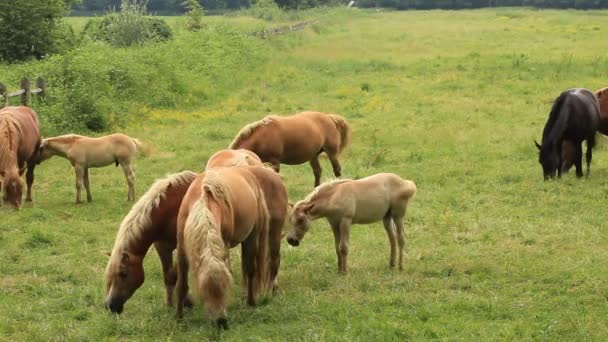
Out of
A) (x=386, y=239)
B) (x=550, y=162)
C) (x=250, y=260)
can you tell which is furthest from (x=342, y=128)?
(x=250, y=260)

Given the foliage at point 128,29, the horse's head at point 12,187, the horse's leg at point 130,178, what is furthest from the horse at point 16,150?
the foliage at point 128,29

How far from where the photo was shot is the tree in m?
23.2

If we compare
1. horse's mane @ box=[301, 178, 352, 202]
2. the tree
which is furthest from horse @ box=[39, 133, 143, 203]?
the tree

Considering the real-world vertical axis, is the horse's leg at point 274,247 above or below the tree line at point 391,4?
below

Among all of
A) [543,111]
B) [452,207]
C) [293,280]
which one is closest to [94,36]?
[543,111]

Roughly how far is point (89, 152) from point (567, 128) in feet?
26.7

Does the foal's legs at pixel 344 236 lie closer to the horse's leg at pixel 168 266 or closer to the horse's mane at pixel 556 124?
the horse's leg at pixel 168 266

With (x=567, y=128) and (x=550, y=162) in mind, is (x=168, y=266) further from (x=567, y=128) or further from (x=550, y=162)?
(x=567, y=128)

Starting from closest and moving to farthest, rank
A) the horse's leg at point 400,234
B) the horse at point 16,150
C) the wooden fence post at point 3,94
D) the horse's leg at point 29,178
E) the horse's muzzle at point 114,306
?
the horse's muzzle at point 114,306 → the horse's leg at point 400,234 → the horse at point 16,150 → the horse's leg at point 29,178 → the wooden fence post at point 3,94

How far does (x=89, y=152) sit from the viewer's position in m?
12.4

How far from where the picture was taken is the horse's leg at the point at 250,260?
7.29 meters

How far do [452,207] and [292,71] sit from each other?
59.3 ft

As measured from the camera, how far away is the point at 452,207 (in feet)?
39.2

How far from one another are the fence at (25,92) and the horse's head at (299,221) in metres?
9.84
